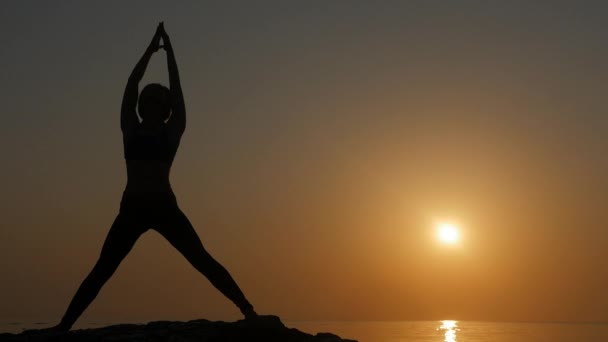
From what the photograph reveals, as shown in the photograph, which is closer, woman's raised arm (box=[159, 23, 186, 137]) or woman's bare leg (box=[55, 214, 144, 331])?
woman's bare leg (box=[55, 214, 144, 331])

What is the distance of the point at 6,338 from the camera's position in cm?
1091

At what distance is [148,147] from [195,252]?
1465 mm

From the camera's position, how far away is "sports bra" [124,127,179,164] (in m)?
10.7

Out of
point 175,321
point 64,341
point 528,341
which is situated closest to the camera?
point 64,341

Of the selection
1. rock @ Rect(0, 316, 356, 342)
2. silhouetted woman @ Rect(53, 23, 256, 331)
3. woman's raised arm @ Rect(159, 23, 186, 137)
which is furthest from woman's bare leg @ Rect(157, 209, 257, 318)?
woman's raised arm @ Rect(159, 23, 186, 137)

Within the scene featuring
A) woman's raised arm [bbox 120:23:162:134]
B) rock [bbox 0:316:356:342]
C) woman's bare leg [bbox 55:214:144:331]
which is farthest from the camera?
woman's raised arm [bbox 120:23:162:134]

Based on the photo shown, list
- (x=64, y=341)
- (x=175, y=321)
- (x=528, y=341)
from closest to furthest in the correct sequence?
(x=64, y=341), (x=175, y=321), (x=528, y=341)

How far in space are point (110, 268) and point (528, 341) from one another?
182 m

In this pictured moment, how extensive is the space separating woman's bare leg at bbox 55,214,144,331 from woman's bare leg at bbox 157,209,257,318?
413 mm

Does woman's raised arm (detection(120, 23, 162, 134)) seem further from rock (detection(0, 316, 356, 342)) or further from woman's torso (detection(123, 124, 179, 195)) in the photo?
rock (detection(0, 316, 356, 342))

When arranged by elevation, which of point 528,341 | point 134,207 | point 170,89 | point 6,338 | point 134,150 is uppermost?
point 528,341

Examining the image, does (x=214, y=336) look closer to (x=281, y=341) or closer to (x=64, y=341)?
(x=281, y=341)

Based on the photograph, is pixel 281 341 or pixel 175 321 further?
pixel 175 321

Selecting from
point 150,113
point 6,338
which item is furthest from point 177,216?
point 6,338
